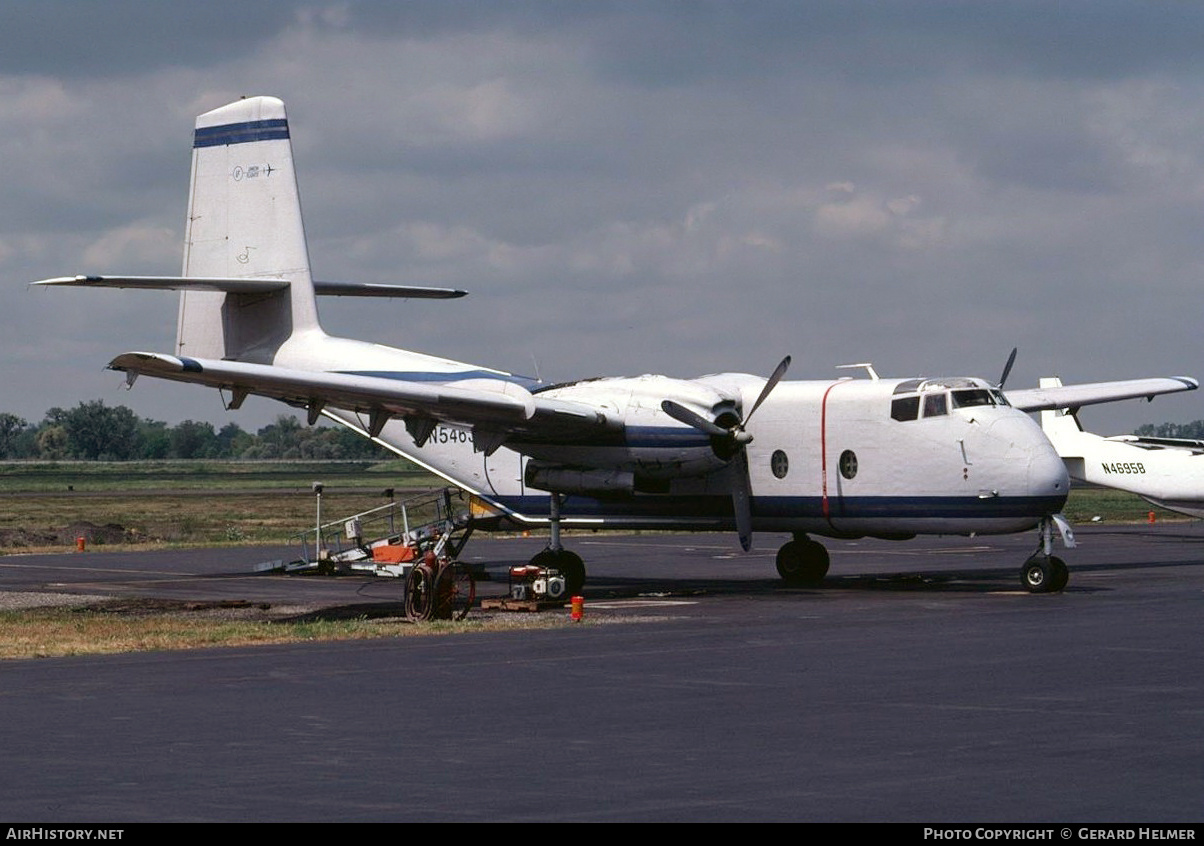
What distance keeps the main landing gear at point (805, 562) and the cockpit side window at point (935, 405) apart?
457 centimetres

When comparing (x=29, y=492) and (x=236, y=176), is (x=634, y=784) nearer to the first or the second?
(x=236, y=176)

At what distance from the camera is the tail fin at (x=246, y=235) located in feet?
117

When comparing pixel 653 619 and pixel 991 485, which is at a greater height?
pixel 991 485

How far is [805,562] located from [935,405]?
508 cm

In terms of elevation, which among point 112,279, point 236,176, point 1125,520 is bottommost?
point 1125,520

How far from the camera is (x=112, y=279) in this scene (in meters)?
31.3

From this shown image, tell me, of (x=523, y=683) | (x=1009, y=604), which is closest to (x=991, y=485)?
(x=1009, y=604)

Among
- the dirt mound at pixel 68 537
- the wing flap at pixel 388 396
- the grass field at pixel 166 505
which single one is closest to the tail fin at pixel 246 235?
the wing flap at pixel 388 396

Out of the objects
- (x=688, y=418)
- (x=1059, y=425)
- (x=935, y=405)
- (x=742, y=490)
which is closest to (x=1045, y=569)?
(x=935, y=405)

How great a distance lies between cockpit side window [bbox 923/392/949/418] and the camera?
2965cm

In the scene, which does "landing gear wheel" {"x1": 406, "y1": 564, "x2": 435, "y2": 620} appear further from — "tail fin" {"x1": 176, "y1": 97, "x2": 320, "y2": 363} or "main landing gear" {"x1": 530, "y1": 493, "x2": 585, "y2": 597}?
"tail fin" {"x1": 176, "y1": 97, "x2": 320, "y2": 363}

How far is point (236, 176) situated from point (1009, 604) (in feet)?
61.7

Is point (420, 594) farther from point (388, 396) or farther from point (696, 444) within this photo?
point (696, 444)
